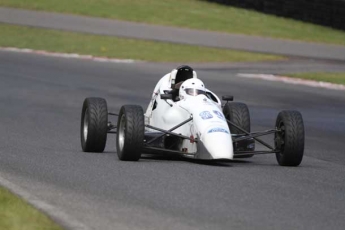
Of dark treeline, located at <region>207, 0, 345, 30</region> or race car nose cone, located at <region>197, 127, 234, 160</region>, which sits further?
dark treeline, located at <region>207, 0, 345, 30</region>

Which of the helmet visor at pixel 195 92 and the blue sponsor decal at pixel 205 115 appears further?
the helmet visor at pixel 195 92

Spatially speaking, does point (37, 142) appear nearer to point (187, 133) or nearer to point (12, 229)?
point (187, 133)

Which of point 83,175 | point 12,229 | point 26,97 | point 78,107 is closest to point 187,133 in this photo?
point 83,175

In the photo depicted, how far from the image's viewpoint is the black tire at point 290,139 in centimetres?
1238

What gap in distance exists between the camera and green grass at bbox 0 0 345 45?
36281mm

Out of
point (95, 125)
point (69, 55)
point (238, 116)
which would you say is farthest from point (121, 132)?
point (69, 55)

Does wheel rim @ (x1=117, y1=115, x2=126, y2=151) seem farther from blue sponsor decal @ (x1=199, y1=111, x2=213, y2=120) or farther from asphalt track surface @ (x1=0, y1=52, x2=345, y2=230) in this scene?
blue sponsor decal @ (x1=199, y1=111, x2=213, y2=120)

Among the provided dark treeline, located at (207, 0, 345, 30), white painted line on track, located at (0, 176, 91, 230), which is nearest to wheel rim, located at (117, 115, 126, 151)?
white painted line on track, located at (0, 176, 91, 230)

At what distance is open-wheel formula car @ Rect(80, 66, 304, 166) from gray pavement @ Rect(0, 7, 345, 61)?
62.6 feet

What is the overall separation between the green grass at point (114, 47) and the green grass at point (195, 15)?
3866mm

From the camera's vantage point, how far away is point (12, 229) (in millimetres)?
7957

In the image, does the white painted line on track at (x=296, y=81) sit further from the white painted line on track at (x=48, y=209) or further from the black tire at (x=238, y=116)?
the white painted line on track at (x=48, y=209)

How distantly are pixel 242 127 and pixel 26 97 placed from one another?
27.8 feet

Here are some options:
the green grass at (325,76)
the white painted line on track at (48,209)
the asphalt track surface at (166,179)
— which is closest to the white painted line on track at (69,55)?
the green grass at (325,76)
